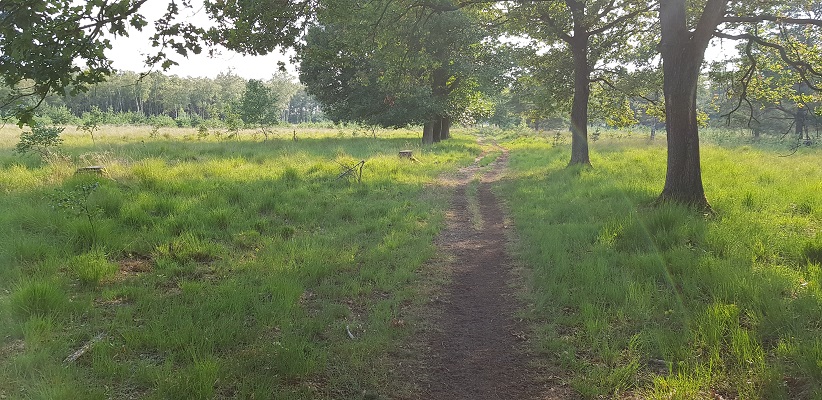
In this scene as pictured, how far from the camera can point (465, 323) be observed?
467 cm

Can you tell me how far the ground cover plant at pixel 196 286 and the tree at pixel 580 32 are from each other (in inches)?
349

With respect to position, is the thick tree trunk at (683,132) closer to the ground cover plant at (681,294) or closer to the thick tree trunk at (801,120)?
the ground cover plant at (681,294)

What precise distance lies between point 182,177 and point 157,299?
23.2ft

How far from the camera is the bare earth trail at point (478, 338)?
3471mm

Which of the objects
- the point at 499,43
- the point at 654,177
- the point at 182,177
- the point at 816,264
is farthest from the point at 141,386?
the point at 499,43

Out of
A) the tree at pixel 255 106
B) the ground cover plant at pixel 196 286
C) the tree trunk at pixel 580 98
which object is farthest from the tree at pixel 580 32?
the tree at pixel 255 106

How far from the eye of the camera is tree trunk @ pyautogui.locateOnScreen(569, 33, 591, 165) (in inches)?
599

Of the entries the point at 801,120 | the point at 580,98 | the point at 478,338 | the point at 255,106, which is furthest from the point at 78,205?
the point at 255,106

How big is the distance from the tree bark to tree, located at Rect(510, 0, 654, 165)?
5.18 metres

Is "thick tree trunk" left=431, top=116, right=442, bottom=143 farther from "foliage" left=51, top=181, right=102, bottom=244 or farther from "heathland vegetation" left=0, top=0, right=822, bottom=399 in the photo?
"foliage" left=51, top=181, right=102, bottom=244

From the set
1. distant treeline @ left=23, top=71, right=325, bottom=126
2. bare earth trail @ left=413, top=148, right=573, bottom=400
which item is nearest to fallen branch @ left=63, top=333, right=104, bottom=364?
bare earth trail @ left=413, top=148, right=573, bottom=400

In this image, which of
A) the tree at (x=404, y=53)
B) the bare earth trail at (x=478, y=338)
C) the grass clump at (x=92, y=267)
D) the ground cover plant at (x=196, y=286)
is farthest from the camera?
the tree at (x=404, y=53)

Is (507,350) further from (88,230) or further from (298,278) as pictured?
(88,230)

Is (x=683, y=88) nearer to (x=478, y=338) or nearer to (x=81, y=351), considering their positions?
(x=478, y=338)
